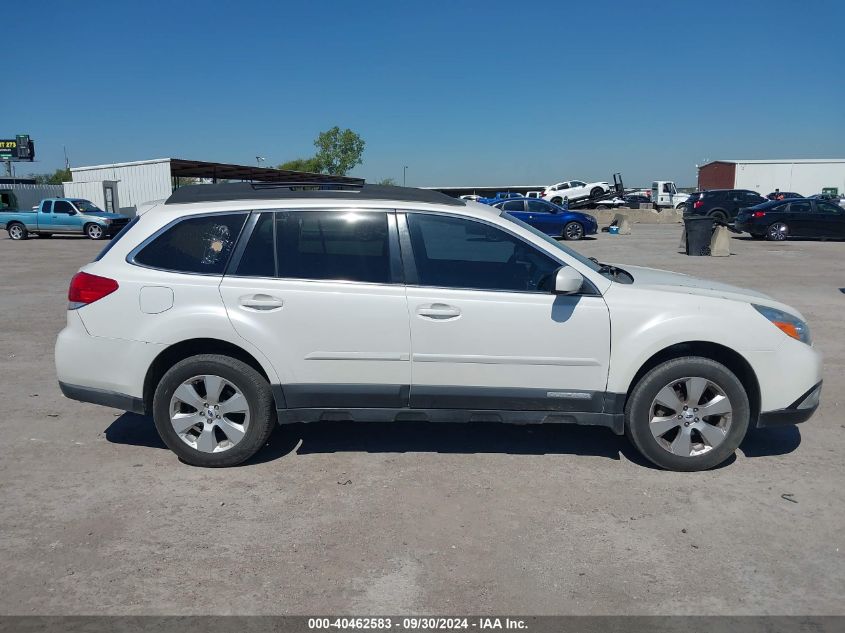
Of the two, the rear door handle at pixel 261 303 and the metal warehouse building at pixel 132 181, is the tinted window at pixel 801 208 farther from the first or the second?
the metal warehouse building at pixel 132 181

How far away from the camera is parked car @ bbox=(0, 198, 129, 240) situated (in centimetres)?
2661

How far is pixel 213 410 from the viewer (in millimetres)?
4461

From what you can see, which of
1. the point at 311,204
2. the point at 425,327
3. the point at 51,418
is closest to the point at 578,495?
the point at 425,327

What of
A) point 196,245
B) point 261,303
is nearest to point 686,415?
point 261,303

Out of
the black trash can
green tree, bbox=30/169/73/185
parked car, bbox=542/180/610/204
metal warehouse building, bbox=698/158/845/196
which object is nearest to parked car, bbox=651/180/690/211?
metal warehouse building, bbox=698/158/845/196

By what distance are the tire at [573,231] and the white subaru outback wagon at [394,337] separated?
2209 centimetres

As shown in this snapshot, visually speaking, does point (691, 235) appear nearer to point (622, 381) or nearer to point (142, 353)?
point (622, 381)

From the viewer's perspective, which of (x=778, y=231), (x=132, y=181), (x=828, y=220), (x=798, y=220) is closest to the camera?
(x=828, y=220)

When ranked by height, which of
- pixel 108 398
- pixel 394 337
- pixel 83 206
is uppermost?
pixel 83 206

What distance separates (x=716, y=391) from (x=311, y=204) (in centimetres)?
290

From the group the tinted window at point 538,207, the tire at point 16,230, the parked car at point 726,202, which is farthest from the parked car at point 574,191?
the tire at point 16,230

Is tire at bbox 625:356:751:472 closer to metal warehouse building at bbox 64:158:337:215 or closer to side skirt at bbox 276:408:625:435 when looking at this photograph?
side skirt at bbox 276:408:625:435

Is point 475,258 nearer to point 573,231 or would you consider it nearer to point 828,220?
point 573,231

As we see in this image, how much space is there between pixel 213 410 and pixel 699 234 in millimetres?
17579
